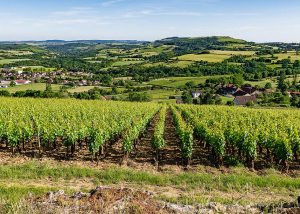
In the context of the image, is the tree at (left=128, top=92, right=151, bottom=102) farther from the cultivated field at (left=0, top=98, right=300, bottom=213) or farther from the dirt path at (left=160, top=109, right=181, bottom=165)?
the cultivated field at (left=0, top=98, right=300, bottom=213)

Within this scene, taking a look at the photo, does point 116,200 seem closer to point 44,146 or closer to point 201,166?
point 201,166

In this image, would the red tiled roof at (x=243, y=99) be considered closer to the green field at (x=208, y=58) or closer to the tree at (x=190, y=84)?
the tree at (x=190, y=84)

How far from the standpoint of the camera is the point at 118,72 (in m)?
166

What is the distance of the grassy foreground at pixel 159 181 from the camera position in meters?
14.9

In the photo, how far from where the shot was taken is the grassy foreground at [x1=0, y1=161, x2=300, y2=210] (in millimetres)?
14867

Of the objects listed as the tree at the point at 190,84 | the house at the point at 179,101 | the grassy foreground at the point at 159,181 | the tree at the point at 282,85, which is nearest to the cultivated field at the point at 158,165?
the grassy foreground at the point at 159,181

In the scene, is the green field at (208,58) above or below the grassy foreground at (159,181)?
below

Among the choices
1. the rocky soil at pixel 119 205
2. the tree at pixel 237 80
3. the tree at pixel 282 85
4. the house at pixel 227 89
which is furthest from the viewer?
the tree at pixel 237 80

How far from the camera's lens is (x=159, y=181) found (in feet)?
52.5

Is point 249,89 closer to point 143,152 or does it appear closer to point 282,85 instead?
point 282,85

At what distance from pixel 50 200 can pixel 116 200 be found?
1.74m

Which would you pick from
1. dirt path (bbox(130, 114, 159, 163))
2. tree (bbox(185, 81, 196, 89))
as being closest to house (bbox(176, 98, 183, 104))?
tree (bbox(185, 81, 196, 89))

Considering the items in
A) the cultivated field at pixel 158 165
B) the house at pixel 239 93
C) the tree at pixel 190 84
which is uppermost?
the cultivated field at pixel 158 165

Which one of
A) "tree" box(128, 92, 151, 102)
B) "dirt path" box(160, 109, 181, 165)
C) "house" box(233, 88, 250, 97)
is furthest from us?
"house" box(233, 88, 250, 97)
